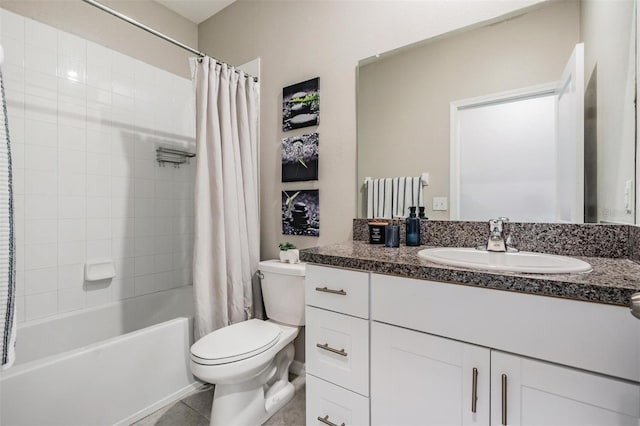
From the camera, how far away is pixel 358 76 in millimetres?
1716

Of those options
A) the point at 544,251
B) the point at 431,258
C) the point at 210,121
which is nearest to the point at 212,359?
the point at 431,258

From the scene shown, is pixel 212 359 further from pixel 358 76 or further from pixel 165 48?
pixel 165 48

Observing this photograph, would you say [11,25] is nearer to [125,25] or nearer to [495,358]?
[125,25]

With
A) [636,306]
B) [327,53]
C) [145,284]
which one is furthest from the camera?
[145,284]

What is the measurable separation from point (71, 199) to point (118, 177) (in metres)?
0.32

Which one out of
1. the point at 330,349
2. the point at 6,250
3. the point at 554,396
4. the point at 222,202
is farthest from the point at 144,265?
the point at 554,396

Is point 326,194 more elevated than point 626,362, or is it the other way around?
point 326,194

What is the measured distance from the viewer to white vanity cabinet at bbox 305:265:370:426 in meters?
1.09

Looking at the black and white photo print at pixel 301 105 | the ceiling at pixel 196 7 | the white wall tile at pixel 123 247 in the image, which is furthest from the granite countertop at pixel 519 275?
the ceiling at pixel 196 7

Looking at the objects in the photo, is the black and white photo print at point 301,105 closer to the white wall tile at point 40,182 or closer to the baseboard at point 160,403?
the white wall tile at point 40,182

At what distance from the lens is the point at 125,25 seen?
2.21m

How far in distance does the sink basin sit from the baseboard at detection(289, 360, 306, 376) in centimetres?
127

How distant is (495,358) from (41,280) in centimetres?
237

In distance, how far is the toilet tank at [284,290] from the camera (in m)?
1.67
